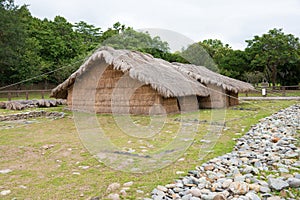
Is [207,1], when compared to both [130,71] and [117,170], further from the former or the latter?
[117,170]

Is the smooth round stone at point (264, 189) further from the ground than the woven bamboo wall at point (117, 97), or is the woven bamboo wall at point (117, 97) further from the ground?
the woven bamboo wall at point (117, 97)

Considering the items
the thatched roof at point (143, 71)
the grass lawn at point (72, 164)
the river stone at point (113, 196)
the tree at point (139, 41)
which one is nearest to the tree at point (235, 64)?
the thatched roof at point (143, 71)

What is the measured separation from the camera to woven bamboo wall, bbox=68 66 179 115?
8398mm

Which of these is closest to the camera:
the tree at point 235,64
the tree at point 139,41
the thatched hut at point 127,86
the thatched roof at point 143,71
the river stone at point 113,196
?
the river stone at point 113,196

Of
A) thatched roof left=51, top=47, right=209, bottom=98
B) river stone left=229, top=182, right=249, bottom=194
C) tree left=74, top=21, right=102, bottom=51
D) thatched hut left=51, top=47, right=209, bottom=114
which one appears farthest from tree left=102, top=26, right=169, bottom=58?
tree left=74, top=21, right=102, bottom=51

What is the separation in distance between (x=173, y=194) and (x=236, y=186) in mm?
651

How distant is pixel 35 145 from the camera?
450 centimetres

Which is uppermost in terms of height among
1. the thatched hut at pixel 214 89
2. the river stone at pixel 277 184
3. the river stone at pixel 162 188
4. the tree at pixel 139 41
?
the tree at pixel 139 41

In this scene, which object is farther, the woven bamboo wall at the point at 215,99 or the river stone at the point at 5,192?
the woven bamboo wall at the point at 215,99

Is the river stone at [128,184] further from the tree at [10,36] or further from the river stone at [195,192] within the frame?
the tree at [10,36]

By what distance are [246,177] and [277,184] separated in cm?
33

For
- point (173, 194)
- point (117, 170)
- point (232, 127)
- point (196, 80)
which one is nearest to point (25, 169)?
point (117, 170)

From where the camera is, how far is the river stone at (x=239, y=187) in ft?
7.66

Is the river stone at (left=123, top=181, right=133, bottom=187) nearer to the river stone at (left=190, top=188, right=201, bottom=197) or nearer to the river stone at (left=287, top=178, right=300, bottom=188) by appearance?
the river stone at (left=190, top=188, right=201, bottom=197)
